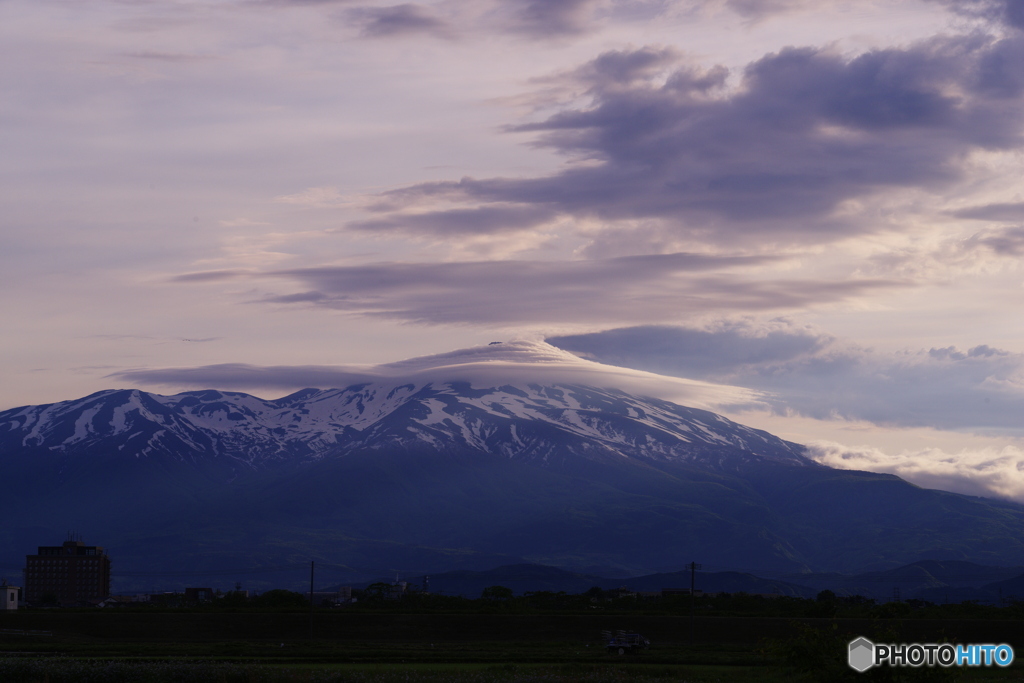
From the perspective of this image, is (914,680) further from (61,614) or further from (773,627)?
(61,614)

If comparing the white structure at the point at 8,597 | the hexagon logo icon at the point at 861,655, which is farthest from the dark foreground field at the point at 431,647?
the white structure at the point at 8,597

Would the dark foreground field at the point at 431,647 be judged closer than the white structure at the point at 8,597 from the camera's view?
Yes

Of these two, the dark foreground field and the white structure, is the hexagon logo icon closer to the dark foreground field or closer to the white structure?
the dark foreground field

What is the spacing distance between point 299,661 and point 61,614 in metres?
31.4

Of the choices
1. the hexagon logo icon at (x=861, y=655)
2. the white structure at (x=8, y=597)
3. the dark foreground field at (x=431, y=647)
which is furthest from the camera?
the white structure at (x=8, y=597)

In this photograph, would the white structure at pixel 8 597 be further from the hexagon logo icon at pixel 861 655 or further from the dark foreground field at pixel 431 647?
the hexagon logo icon at pixel 861 655

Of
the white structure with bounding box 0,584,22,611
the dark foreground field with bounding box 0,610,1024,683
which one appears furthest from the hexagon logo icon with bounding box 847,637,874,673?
the white structure with bounding box 0,584,22,611

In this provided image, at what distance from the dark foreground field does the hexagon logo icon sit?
0.94ft

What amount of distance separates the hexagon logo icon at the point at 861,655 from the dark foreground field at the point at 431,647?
285 mm

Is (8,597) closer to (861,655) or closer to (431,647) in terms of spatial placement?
(431,647)

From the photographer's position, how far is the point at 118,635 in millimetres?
77500

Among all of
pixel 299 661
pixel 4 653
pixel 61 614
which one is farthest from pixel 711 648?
pixel 61 614

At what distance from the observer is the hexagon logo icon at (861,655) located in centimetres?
3084

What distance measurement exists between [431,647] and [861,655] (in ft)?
139
